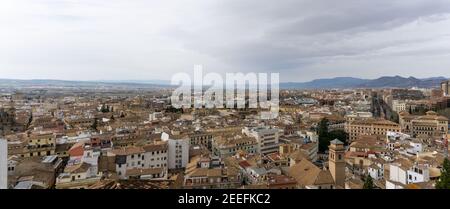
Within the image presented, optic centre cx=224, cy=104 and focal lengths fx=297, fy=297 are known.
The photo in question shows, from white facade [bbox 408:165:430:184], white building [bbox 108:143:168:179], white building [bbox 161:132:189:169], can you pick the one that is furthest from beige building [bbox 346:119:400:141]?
white building [bbox 108:143:168:179]

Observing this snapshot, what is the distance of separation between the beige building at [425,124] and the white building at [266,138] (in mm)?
3651

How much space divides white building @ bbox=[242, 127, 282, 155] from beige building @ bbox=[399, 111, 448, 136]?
3.65 metres

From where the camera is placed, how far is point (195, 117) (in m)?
8.92

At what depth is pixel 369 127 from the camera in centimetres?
863

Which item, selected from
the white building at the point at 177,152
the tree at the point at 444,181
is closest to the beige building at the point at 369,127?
the white building at the point at 177,152

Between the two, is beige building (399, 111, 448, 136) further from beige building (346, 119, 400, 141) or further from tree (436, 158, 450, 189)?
tree (436, 158, 450, 189)

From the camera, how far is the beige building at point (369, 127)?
845cm

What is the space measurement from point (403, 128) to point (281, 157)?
470cm

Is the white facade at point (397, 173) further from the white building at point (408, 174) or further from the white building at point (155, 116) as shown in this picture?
the white building at point (155, 116)

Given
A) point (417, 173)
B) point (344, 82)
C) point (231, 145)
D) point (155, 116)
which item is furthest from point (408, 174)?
point (155, 116)

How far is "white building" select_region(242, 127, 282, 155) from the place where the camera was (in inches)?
270
